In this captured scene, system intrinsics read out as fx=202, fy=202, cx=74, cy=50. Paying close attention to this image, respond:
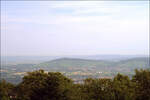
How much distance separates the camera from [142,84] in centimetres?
3391

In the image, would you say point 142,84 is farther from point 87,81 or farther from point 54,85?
point 54,85

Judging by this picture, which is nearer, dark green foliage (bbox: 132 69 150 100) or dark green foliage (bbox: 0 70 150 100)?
dark green foliage (bbox: 0 70 150 100)

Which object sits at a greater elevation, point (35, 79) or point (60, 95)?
point (35, 79)

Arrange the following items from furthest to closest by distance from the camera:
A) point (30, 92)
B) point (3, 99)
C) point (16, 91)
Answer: point (16, 91) < point (30, 92) < point (3, 99)

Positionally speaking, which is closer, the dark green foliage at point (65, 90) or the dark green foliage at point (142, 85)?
the dark green foliage at point (65, 90)

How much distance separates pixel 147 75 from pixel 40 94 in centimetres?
1785

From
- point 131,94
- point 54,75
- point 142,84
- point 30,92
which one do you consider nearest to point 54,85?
point 54,75

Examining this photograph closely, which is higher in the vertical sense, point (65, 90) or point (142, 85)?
point (142, 85)

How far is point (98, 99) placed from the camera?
30.1m

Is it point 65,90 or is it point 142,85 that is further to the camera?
point 142,85

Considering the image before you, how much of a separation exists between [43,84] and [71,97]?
4.60m

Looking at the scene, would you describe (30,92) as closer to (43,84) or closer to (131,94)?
(43,84)

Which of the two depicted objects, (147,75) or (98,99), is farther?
(147,75)

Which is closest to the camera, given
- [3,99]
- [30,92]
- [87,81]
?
[3,99]
